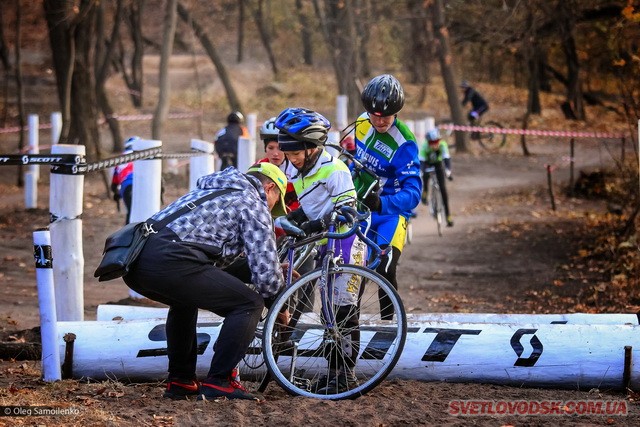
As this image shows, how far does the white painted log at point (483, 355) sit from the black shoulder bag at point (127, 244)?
44.2 inches

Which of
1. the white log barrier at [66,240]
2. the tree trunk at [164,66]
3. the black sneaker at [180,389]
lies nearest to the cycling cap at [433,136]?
the tree trunk at [164,66]

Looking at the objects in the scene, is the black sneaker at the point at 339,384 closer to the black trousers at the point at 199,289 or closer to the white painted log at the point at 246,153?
the black trousers at the point at 199,289

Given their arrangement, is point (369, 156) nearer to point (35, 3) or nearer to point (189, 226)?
point (189, 226)

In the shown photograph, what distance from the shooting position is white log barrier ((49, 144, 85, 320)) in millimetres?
8172

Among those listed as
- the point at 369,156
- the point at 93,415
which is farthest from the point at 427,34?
the point at 93,415

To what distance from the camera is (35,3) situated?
3484 centimetres

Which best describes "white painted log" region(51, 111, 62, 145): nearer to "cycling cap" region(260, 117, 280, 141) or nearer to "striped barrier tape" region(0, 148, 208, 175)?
"striped barrier tape" region(0, 148, 208, 175)

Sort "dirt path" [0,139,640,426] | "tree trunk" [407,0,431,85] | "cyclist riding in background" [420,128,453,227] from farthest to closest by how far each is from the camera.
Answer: "tree trunk" [407,0,431,85] → "cyclist riding in background" [420,128,453,227] → "dirt path" [0,139,640,426]

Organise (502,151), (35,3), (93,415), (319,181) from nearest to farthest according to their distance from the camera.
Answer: (93,415) < (319,181) < (502,151) < (35,3)

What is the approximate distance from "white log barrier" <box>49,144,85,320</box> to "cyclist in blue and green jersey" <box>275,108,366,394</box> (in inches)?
90.9

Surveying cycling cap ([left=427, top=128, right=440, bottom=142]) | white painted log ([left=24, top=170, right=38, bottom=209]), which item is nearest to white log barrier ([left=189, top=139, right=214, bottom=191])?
cycling cap ([left=427, top=128, right=440, bottom=142])

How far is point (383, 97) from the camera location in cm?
731

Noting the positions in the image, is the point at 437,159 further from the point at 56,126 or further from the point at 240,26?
the point at 240,26

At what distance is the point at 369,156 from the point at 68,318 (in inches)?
106
